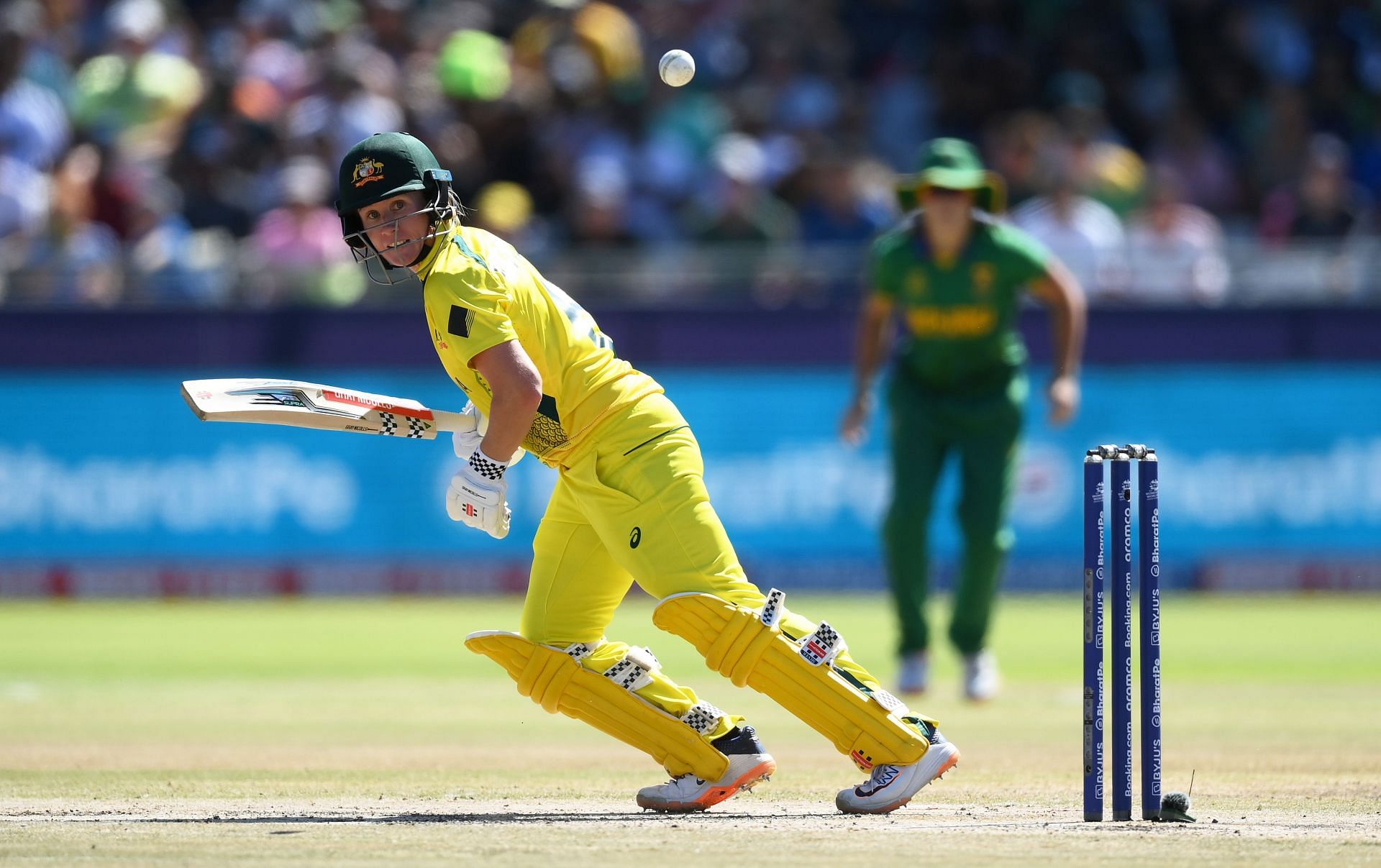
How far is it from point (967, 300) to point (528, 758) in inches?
122

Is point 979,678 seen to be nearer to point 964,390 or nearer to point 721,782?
point 964,390

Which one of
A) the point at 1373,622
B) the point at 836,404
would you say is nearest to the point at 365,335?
the point at 836,404

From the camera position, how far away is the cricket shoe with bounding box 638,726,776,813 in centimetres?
604

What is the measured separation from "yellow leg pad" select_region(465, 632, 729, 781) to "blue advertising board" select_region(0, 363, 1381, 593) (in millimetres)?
8281

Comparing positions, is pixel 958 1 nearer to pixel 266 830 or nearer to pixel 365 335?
pixel 365 335

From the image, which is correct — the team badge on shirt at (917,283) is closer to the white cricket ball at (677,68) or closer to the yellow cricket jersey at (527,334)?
the white cricket ball at (677,68)

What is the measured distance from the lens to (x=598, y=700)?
6012 millimetres

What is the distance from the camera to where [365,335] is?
1453 cm

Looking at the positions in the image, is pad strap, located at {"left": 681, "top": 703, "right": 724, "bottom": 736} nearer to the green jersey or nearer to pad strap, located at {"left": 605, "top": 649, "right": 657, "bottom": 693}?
pad strap, located at {"left": 605, "top": 649, "right": 657, "bottom": 693}

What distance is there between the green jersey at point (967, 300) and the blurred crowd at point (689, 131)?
535cm

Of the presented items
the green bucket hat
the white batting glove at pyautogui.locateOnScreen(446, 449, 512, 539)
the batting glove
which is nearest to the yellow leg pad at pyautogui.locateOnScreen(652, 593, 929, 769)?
the white batting glove at pyautogui.locateOnScreen(446, 449, 512, 539)

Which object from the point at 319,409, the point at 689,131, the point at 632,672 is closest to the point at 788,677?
the point at 632,672

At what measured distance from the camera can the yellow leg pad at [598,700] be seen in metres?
5.99

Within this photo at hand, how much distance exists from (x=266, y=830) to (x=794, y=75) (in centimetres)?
1276
